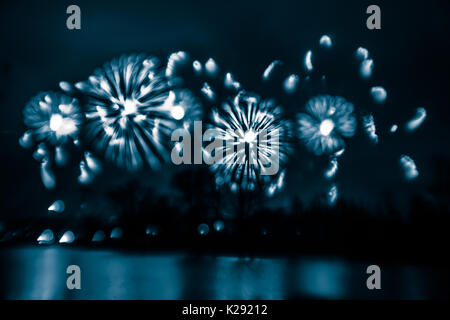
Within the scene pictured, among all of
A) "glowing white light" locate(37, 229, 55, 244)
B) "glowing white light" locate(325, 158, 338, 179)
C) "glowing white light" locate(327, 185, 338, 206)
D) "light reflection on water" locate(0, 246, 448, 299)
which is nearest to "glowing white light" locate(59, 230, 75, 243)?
"glowing white light" locate(37, 229, 55, 244)

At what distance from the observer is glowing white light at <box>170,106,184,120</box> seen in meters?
11.0

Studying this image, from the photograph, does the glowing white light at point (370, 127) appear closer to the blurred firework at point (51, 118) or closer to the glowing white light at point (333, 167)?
the glowing white light at point (333, 167)

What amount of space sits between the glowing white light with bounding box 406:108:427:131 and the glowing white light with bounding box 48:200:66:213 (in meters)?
14.7

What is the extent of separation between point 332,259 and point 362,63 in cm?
776

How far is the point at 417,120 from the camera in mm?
11469

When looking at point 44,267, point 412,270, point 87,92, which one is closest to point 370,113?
point 412,270

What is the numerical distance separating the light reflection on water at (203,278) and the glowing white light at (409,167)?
3.92 m

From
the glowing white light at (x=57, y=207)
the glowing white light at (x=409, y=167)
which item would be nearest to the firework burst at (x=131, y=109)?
the glowing white light at (x=57, y=207)

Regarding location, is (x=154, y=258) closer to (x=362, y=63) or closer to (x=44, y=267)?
(x=44, y=267)

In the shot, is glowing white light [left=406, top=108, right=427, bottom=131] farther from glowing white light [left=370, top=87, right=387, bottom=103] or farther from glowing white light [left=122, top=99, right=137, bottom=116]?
glowing white light [left=122, top=99, right=137, bottom=116]

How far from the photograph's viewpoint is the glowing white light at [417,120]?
11328mm

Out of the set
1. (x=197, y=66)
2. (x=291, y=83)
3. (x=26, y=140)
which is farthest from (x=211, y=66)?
(x=26, y=140)

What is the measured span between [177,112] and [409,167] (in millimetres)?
9682
